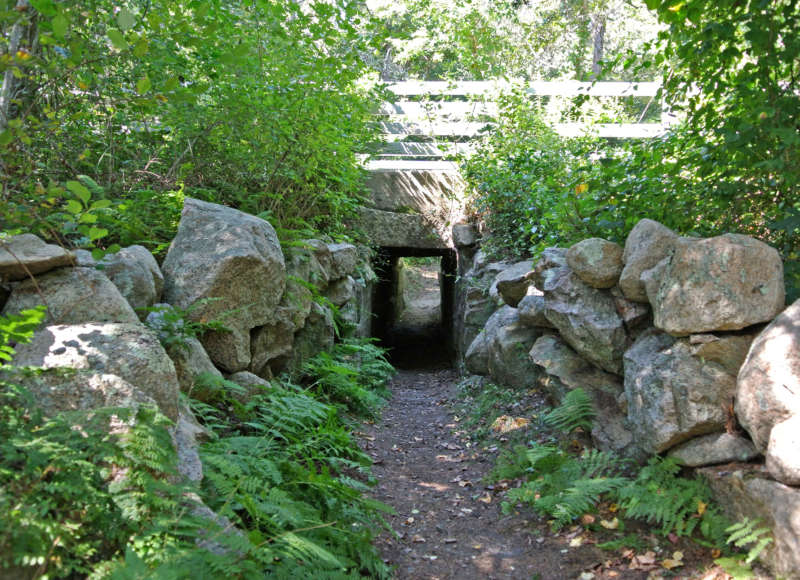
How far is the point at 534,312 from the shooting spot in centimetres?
682

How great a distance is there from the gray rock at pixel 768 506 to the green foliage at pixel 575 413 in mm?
1475

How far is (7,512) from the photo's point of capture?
2.08 metres

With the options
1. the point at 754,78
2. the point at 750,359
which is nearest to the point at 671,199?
the point at 754,78

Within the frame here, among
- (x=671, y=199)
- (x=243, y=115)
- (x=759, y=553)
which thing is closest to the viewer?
(x=759, y=553)

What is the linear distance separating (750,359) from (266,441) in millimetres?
3464

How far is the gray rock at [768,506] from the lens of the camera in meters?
3.03

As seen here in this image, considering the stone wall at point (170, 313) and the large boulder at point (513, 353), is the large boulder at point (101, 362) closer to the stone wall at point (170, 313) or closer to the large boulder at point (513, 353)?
the stone wall at point (170, 313)

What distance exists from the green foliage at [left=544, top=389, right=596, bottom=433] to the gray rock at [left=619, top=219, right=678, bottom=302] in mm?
1059

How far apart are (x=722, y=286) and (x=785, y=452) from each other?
1283 millimetres

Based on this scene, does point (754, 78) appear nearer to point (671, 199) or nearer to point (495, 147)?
point (671, 199)

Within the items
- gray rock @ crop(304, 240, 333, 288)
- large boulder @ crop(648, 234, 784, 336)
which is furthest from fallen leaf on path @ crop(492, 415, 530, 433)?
gray rock @ crop(304, 240, 333, 288)

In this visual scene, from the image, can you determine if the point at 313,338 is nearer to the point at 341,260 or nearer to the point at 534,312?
the point at 341,260

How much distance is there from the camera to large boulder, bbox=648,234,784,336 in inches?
154

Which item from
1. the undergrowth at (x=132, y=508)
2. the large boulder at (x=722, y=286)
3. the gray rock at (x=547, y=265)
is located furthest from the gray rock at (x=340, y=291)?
the large boulder at (x=722, y=286)
